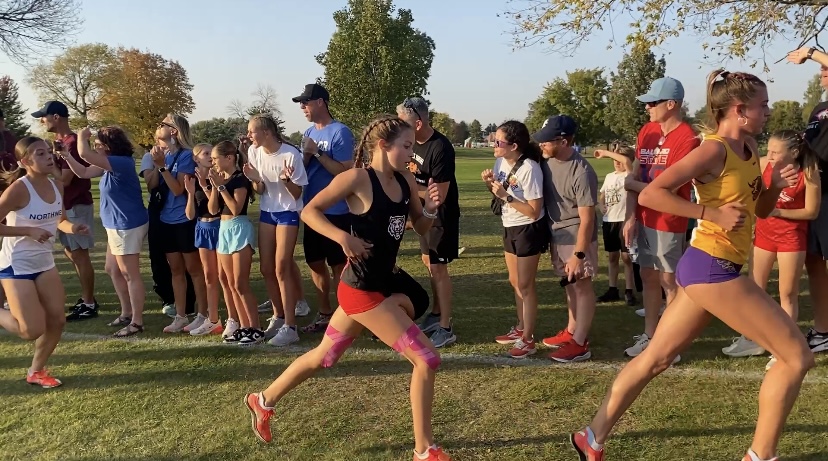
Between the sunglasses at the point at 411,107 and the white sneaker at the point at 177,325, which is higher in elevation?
the sunglasses at the point at 411,107

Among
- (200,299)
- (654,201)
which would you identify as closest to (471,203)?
(200,299)

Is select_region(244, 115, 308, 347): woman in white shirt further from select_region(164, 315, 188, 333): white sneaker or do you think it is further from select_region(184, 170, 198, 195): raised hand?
select_region(164, 315, 188, 333): white sneaker

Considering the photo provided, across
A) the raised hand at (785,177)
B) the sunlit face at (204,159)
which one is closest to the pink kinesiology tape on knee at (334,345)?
the raised hand at (785,177)

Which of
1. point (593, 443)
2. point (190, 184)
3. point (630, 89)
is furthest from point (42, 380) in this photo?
point (630, 89)

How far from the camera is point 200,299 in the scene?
6.29 metres

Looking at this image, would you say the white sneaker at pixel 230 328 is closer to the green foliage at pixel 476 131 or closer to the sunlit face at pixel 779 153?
the sunlit face at pixel 779 153

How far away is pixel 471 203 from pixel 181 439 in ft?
52.3

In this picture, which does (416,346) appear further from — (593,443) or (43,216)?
(43,216)

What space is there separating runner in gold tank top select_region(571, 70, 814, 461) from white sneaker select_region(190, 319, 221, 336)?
449 cm

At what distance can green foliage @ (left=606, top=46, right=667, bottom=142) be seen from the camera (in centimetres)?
5738

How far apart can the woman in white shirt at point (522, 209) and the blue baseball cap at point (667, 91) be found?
107 cm

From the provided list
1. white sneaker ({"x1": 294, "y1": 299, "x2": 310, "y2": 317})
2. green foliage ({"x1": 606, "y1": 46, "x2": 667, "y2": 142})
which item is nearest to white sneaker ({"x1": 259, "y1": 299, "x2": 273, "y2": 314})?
white sneaker ({"x1": 294, "y1": 299, "x2": 310, "y2": 317})

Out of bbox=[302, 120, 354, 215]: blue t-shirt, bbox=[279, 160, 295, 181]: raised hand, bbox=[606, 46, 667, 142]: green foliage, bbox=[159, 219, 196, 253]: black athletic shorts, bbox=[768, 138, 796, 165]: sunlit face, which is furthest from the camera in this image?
bbox=[606, 46, 667, 142]: green foliage

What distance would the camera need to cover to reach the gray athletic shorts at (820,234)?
188 inches
